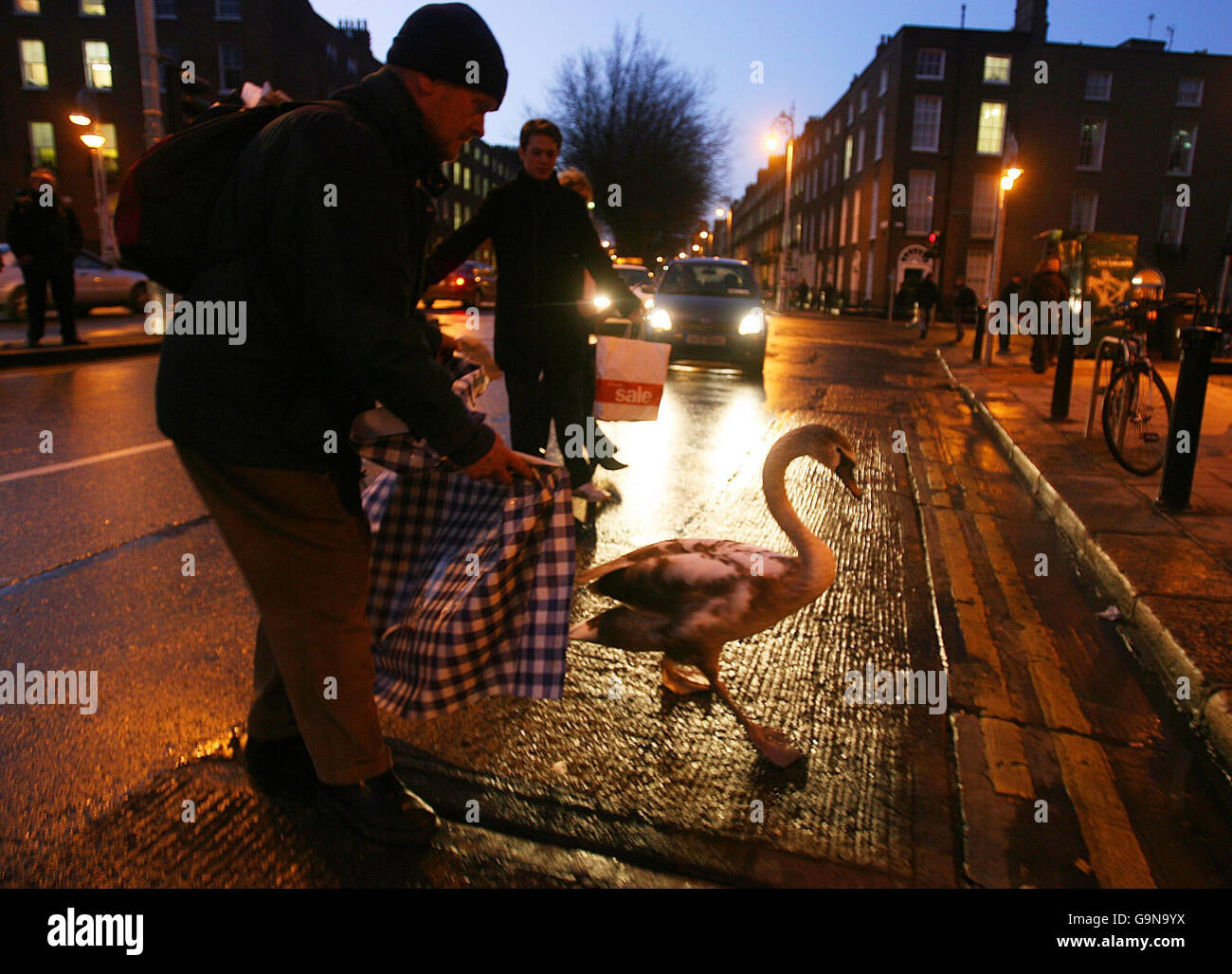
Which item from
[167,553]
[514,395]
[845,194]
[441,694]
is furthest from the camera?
[845,194]

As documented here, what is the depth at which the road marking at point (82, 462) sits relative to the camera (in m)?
5.80

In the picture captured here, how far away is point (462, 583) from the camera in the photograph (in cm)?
218

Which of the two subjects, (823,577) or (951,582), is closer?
(823,577)

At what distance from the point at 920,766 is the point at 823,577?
68 centimetres

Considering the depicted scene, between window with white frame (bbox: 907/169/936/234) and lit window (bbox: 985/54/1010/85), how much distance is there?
485cm

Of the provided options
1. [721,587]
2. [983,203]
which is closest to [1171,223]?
[983,203]

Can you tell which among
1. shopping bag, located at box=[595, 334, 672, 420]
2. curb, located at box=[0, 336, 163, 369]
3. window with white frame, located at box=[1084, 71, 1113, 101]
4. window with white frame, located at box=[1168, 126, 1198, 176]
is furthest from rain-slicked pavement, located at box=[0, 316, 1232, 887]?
window with white frame, located at box=[1168, 126, 1198, 176]

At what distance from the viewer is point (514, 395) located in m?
4.99

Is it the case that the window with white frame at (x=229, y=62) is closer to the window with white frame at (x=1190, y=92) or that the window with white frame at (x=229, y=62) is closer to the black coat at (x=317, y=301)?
the window with white frame at (x=1190, y=92)

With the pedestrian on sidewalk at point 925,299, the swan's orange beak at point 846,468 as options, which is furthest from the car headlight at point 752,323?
the pedestrian on sidewalk at point 925,299

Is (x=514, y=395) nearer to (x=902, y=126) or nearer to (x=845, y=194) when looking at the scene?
(x=902, y=126)

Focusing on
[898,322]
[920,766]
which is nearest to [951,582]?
[920,766]

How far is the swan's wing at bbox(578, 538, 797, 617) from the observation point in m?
2.75

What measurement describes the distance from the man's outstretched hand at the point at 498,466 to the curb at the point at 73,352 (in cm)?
1036
